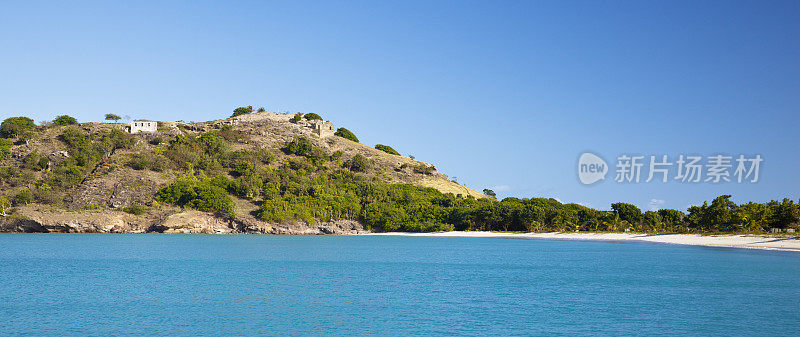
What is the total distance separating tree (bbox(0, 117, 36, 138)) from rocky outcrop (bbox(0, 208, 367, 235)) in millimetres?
49766

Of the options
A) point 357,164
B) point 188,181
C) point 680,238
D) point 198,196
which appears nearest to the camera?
point 680,238

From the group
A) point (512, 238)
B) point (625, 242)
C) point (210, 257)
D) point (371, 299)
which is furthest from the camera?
point (512, 238)

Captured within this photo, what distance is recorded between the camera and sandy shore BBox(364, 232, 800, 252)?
233 ft

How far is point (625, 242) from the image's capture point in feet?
310

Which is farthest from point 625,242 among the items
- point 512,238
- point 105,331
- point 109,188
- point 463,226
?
point 109,188

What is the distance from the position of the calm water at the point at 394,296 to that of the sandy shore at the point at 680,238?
16031 mm

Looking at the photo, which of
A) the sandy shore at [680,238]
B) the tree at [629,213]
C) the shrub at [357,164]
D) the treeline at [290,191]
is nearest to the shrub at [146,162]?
the treeline at [290,191]

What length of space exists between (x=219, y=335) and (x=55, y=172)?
5106 inches

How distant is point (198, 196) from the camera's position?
121 m

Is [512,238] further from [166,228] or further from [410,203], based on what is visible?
[166,228]

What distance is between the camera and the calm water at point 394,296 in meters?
25.7

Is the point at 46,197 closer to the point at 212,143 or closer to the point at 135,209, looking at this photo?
the point at 135,209

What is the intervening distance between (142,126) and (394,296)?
151m

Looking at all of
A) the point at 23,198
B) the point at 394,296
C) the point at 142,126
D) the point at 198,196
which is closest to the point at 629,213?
the point at 198,196
